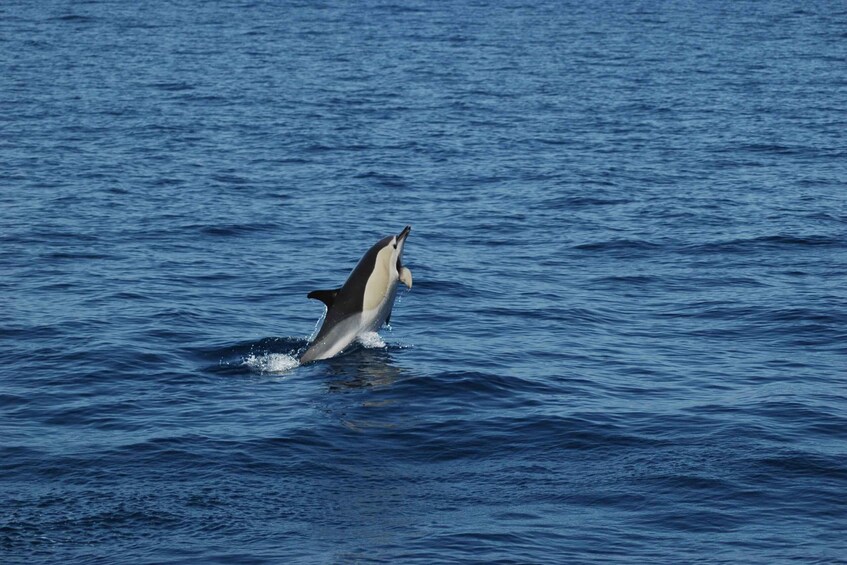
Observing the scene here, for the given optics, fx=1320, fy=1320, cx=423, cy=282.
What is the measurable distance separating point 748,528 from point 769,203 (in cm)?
2621

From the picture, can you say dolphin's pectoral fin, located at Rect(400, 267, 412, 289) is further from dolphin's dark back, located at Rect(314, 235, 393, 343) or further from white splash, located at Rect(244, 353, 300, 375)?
white splash, located at Rect(244, 353, 300, 375)

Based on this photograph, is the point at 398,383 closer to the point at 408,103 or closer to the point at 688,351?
the point at 688,351

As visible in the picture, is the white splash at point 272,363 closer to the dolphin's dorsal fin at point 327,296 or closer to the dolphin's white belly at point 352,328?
the dolphin's white belly at point 352,328

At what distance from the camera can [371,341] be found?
89.9ft

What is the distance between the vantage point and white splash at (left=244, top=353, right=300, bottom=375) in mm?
26391

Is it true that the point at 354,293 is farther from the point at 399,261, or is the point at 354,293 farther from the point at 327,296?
the point at 399,261

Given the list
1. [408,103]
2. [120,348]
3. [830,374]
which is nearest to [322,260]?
[120,348]

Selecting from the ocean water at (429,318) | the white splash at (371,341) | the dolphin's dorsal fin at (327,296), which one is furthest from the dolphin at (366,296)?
the ocean water at (429,318)

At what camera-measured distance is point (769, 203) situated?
1711 inches

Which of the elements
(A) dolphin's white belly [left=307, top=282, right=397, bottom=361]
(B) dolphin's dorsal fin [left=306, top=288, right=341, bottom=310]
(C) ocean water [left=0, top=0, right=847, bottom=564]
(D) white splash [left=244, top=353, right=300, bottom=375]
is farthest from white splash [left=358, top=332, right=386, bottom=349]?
(D) white splash [left=244, top=353, right=300, bottom=375]

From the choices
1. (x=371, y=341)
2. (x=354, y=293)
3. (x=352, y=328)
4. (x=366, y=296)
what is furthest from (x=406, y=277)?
(x=371, y=341)

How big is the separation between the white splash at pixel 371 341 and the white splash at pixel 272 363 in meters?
1.42

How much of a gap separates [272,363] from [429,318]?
536 centimetres

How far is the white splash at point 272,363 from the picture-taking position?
26391 millimetres
